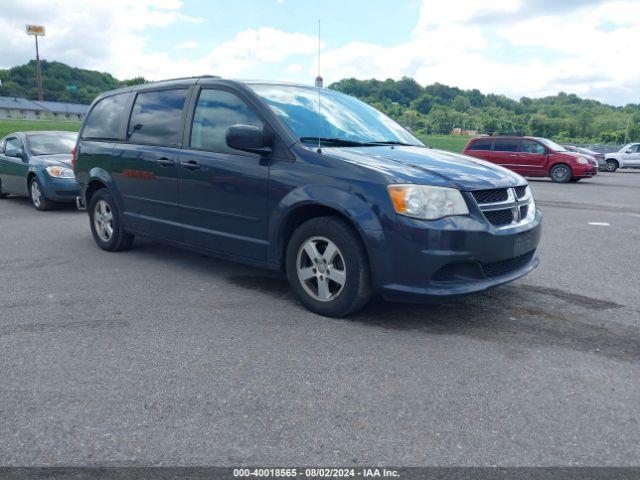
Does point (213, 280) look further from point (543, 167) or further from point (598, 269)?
point (543, 167)

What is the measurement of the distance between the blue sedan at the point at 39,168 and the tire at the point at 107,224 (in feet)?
10.8

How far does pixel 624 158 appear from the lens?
2894 cm

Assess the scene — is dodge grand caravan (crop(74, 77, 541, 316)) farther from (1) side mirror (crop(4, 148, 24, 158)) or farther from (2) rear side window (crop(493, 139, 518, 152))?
(2) rear side window (crop(493, 139, 518, 152))

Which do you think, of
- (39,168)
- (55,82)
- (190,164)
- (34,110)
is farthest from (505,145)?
(55,82)

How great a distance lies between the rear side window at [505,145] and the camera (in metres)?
20.2

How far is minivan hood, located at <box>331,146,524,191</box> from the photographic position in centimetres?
382

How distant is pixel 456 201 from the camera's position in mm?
3756

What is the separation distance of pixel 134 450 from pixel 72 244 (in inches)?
201

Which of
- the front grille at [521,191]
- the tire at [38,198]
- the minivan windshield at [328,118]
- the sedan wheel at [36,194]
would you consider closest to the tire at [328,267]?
the minivan windshield at [328,118]

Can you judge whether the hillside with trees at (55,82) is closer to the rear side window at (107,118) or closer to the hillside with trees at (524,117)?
the hillside with trees at (524,117)

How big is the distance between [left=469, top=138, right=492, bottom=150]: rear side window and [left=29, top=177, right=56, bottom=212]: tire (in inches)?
→ 604

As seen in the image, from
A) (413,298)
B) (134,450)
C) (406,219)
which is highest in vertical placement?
(406,219)

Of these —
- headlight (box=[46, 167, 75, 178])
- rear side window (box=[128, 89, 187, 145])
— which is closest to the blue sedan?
headlight (box=[46, 167, 75, 178])

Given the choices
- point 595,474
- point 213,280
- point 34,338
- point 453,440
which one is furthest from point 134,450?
point 213,280
